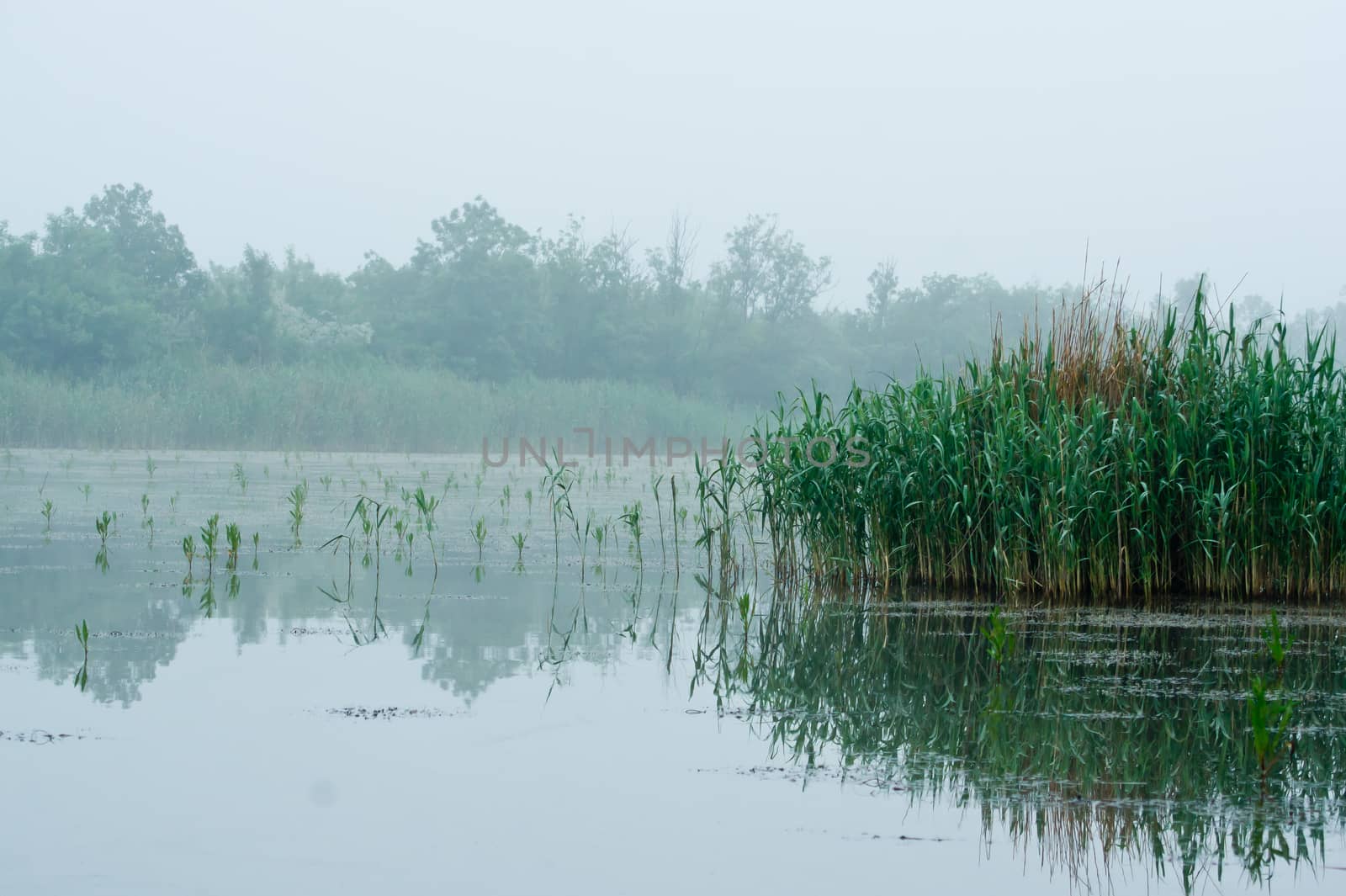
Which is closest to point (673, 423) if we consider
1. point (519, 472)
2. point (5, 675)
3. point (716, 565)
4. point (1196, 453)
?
point (519, 472)

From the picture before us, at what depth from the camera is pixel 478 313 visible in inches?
1656

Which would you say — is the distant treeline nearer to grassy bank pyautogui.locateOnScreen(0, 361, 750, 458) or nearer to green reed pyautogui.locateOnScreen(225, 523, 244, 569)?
grassy bank pyautogui.locateOnScreen(0, 361, 750, 458)

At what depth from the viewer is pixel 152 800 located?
3.75 m

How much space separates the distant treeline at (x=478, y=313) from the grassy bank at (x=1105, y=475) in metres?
22.9

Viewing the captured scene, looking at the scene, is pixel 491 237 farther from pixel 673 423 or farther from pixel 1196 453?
pixel 1196 453

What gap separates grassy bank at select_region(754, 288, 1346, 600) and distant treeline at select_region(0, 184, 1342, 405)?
75.2 feet

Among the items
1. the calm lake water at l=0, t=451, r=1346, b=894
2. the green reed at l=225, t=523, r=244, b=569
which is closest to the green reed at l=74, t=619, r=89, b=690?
the calm lake water at l=0, t=451, r=1346, b=894

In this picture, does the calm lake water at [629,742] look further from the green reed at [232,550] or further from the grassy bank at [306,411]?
the grassy bank at [306,411]

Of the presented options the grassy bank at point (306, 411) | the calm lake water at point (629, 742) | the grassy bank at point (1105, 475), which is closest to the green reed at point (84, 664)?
the calm lake water at point (629, 742)

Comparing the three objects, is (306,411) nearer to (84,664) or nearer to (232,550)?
(232,550)

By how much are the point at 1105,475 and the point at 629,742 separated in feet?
13.8

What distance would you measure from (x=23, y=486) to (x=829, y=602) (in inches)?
447

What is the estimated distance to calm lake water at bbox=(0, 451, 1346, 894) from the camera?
330 centimetres

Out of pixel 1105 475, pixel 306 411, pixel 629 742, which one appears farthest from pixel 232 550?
pixel 306 411
